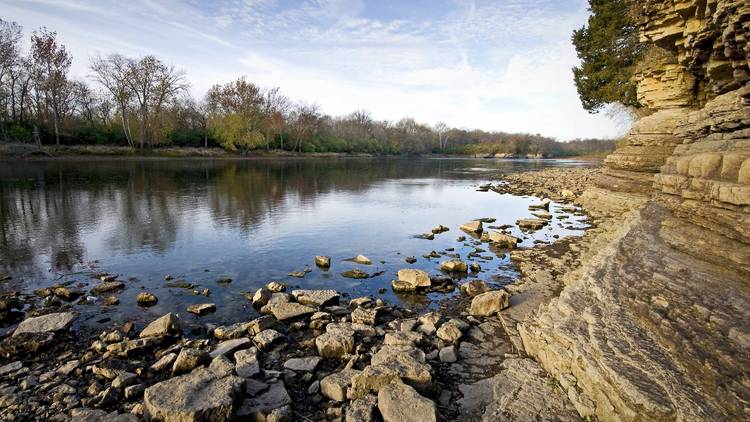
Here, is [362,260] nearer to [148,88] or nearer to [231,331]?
[231,331]

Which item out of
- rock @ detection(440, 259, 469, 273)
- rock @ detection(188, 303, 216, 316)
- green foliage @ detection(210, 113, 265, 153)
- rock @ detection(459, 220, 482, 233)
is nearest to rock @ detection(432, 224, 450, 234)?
rock @ detection(459, 220, 482, 233)

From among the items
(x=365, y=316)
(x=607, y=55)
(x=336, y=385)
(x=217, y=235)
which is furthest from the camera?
(x=607, y=55)

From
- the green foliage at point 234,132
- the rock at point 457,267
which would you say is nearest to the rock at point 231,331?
the rock at point 457,267

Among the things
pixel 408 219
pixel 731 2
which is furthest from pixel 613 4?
pixel 731 2

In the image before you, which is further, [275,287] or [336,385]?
[275,287]

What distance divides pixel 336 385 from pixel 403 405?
0.96 meters

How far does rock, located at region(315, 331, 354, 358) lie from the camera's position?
595 centimetres

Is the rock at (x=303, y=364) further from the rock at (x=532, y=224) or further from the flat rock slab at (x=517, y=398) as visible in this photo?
the rock at (x=532, y=224)

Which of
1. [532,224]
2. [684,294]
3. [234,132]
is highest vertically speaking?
[234,132]

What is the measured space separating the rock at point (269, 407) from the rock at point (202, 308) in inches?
129

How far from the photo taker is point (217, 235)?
13.8m

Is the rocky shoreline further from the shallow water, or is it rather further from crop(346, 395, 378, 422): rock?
the shallow water

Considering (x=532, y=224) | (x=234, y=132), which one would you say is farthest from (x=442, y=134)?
(x=532, y=224)

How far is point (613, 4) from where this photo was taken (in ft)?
98.6
